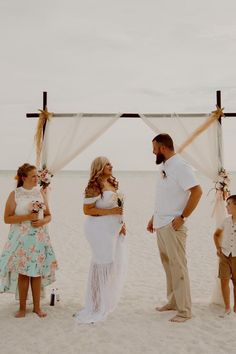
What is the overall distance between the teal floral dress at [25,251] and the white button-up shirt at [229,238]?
77.7 inches

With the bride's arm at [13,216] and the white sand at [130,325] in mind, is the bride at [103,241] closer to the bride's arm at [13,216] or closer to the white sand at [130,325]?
the white sand at [130,325]

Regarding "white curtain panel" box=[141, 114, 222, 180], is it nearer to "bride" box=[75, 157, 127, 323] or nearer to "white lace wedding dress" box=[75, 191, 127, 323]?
"bride" box=[75, 157, 127, 323]

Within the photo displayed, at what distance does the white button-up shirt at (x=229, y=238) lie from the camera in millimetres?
5293

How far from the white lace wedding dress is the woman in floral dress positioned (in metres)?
0.53

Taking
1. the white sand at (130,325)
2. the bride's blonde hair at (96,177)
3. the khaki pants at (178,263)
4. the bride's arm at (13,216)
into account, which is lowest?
the white sand at (130,325)

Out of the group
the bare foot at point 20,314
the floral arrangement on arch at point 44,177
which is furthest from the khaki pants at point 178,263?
the bare foot at point 20,314

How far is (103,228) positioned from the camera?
5.05 metres

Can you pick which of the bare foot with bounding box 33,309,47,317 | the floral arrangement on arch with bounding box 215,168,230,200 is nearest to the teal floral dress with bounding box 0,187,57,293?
the bare foot with bounding box 33,309,47,317

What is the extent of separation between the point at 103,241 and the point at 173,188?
0.96m

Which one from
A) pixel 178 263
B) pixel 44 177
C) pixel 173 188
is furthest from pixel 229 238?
pixel 44 177

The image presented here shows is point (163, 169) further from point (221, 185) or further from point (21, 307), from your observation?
point (21, 307)

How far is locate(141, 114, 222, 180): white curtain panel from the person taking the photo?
5.90 metres

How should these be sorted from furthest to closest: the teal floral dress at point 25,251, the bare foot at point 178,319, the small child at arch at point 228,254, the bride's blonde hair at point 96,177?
1. the small child at arch at point 228,254
2. the teal floral dress at point 25,251
3. the bare foot at point 178,319
4. the bride's blonde hair at point 96,177

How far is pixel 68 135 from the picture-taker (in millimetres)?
6016
